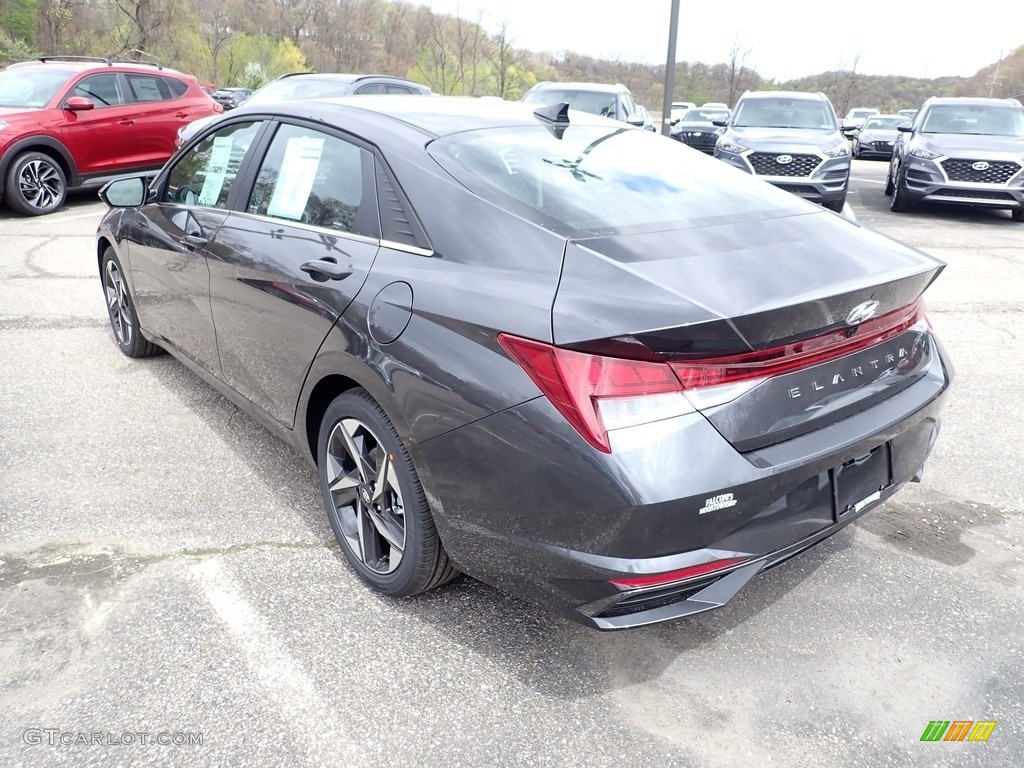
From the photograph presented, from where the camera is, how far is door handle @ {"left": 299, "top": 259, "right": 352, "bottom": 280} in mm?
2572

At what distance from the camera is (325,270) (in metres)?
2.63

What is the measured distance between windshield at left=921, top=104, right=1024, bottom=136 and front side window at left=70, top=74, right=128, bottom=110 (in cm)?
1109

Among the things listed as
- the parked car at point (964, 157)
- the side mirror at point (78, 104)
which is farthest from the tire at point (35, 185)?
the parked car at point (964, 157)

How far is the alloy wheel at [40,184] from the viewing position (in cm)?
926

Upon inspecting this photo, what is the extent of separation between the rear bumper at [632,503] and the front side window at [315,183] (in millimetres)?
954

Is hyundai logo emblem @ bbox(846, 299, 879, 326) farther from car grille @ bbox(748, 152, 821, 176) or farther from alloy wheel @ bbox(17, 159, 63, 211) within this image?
alloy wheel @ bbox(17, 159, 63, 211)

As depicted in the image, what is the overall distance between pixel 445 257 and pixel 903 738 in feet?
6.04

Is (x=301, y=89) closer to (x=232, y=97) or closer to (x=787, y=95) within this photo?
(x=787, y=95)

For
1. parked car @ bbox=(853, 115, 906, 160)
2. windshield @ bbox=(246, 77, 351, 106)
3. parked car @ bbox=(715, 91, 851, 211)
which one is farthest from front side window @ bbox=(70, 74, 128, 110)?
parked car @ bbox=(853, 115, 906, 160)

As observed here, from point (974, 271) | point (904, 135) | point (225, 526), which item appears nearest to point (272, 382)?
point (225, 526)

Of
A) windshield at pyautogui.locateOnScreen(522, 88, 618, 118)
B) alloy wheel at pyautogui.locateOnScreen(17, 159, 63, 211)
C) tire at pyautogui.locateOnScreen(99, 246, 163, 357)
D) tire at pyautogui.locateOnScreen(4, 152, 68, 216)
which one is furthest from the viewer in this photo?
windshield at pyautogui.locateOnScreen(522, 88, 618, 118)

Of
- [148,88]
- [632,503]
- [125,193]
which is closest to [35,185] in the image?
[148,88]

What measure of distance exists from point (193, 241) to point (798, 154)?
28.8 feet

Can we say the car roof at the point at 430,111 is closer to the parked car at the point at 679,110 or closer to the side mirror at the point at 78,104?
the side mirror at the point at 78,104
